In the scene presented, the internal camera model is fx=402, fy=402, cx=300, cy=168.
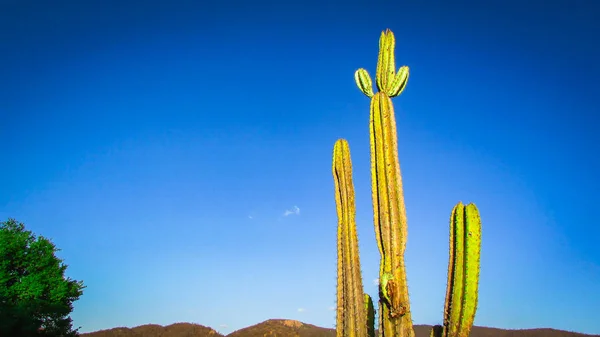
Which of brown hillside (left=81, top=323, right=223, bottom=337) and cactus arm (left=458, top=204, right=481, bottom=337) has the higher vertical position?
cactus arm (left=458, top=204, right=481, bottom=337)

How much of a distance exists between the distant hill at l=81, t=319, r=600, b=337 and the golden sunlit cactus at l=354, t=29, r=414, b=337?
29.2 metres

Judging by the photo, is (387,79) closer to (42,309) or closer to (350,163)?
(350,163)

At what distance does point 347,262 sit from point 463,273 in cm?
259

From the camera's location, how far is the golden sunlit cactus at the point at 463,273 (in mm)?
7008

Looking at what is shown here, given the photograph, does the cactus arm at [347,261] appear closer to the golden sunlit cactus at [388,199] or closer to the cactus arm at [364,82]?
the golden sunlit cactus at [388,199]

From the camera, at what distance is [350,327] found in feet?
27.9

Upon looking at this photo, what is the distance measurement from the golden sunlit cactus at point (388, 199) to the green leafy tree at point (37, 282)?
→ 15016 millimetres

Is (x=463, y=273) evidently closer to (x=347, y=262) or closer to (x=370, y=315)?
(x=347, y=262)

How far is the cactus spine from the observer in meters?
8.55

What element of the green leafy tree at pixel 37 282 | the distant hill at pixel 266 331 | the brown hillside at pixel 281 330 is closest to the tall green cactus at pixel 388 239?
the green leafy tree at pixel 37 282

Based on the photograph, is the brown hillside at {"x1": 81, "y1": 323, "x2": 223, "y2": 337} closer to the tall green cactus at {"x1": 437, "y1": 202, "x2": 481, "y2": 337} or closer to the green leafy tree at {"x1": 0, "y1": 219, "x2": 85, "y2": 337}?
the green leafy tree at {"x1": 0, "y1": 219, "x2": 85, "y2": 337}

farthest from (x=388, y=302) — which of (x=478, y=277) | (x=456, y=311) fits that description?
(x=478, y=277)

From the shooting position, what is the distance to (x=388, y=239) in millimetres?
8156

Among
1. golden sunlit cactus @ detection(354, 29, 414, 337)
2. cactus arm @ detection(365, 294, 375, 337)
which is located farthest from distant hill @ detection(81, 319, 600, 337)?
golden sunlit cactus @ detection(354, 29, 414, 337)
